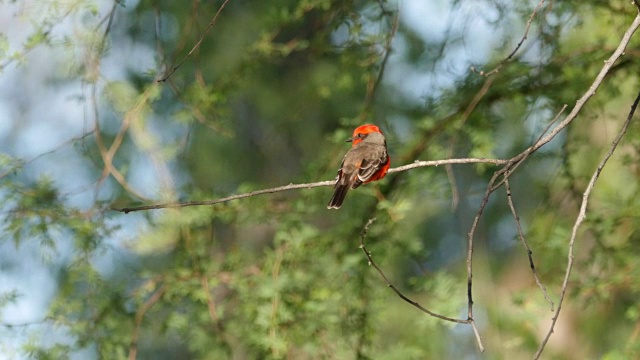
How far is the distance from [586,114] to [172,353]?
15.0ft

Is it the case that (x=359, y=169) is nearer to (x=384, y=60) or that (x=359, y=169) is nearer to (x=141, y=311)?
(x=384, y=60)

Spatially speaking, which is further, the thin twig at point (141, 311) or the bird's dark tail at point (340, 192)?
the thin twig at point (141, 311)

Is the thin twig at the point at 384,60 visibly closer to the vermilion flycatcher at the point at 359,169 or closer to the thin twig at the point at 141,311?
the vermilion flycatcher at the point at 359,169

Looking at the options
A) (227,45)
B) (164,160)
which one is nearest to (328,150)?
(164,160)

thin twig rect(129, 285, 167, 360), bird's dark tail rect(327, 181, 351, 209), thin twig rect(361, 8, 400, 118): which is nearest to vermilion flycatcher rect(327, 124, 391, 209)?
bird's dark tail rect(327, 181, 351, 209)

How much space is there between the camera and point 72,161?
6.77 metres

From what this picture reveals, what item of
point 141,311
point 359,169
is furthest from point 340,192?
→ point 141,311

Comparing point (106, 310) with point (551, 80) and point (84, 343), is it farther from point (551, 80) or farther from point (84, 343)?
point (551, 80)

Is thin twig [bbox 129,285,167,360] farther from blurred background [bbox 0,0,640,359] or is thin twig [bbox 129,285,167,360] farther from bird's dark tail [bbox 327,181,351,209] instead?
bird's dark tail [bbox 327,181,351,209]

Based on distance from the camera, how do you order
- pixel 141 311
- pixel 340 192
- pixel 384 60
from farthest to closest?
pixel 141 311 < pixel 384 60 < pixel 340 192

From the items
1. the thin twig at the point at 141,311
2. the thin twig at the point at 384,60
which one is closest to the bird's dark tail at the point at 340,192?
the thin twig at the point at 384,60

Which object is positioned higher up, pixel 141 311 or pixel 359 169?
pixel 359 169

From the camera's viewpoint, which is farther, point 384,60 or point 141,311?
point 141,311

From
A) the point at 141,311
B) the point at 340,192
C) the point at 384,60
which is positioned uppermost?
the point at 384,60
